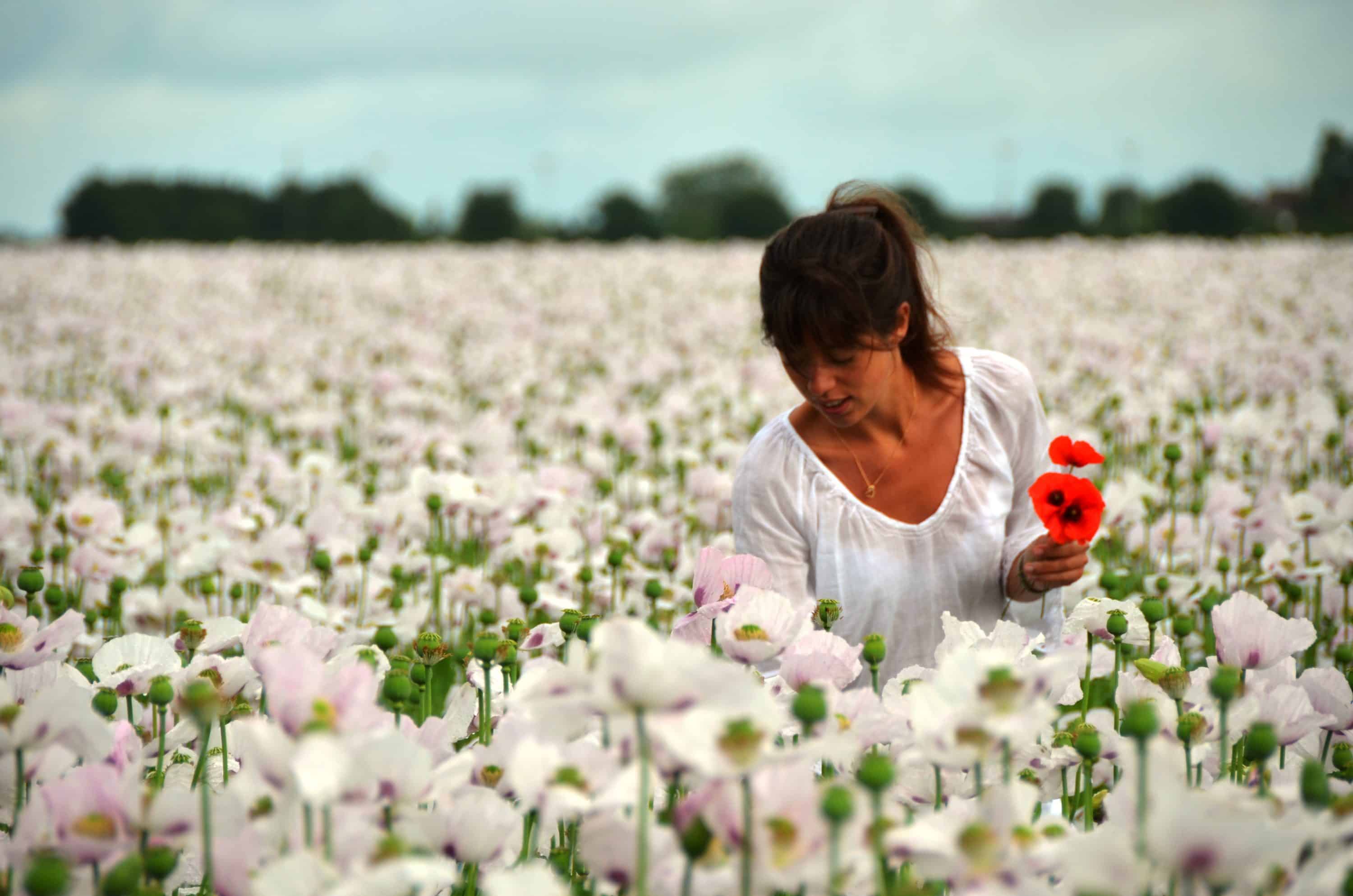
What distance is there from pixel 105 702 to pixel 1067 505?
1.64 meters

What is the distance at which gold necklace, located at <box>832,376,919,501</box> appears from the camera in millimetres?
3051

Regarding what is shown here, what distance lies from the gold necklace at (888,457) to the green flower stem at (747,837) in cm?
200

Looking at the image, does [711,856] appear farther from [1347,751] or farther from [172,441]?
[172,441]

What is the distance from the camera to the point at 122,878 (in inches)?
46.0

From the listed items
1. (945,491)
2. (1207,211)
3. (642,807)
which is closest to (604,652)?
(642,807)

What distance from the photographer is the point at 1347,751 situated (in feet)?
6.04

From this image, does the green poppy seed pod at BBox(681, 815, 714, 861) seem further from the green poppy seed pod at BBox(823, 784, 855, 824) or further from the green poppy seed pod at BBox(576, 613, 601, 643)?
the green poppy seed pod at BBox(576, 613, 601, 643)

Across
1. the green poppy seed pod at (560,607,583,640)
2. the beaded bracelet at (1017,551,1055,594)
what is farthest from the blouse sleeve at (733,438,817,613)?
the green poppy seed pod at (560,607,583,640)

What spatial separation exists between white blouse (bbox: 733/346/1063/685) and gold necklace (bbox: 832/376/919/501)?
5 centimetres

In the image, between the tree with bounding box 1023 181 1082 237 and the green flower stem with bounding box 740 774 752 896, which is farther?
the tree with bounding box 1023 181 1082 237

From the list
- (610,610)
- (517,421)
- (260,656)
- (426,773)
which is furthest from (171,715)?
(517,421)

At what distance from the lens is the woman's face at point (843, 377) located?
106 inches

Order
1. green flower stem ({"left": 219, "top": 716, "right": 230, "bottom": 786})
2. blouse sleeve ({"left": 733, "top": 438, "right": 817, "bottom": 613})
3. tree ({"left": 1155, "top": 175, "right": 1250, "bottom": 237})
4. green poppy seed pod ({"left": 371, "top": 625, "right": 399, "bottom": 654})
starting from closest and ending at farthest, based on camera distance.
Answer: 1. green flower stem ({"left": 219, "top": 716, "right": 230, "bottom": 786})
2. green poppy seed pod ({"left": 371, "top": 625, "right": 399, "bottom": 654})
3. blouse sleeve ({"left": 733, "top": 438, "right": 817, "bottom": 613})
4. tree ({"left": 1155, "top": 175, "right": 1250, "bottom": 237})

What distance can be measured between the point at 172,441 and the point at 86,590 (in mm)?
2323
